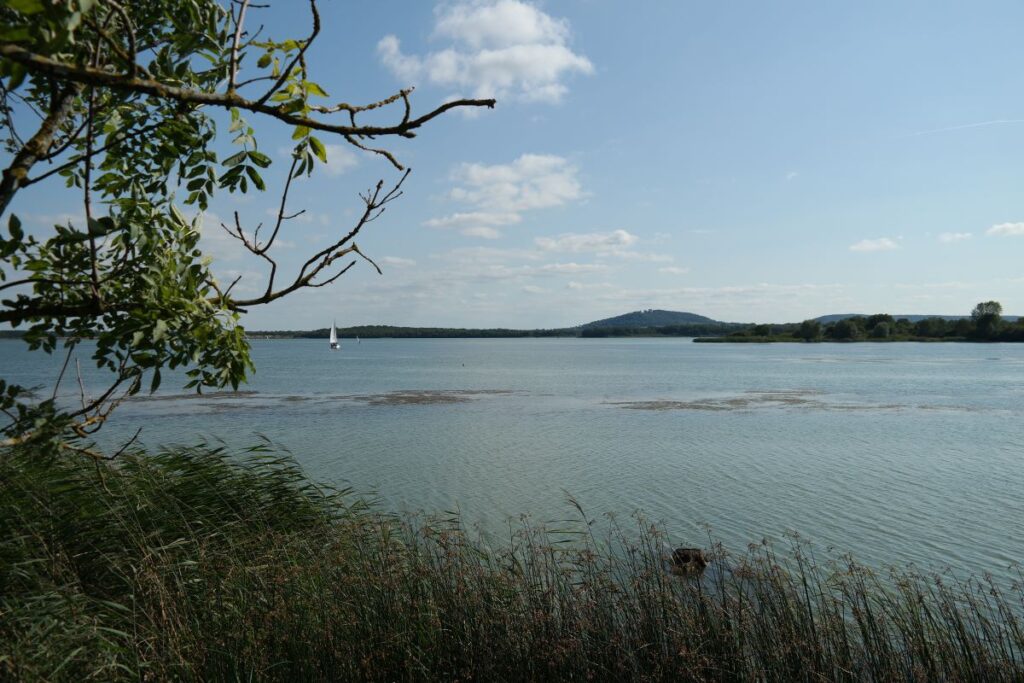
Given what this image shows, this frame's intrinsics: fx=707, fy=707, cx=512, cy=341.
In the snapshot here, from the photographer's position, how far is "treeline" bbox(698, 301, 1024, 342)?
145625mm

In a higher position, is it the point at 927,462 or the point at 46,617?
the point at 46,617

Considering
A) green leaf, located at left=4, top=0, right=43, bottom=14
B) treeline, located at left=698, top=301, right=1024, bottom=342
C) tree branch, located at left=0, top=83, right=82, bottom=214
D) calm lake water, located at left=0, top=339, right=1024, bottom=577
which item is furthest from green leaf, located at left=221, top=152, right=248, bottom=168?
treeline, located at left=698, top=301, right=1024, bottom=342

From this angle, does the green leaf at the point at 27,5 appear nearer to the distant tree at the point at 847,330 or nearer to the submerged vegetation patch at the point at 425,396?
the submerged vegetation patch at the point at 425,396

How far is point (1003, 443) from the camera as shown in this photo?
79.8 feet

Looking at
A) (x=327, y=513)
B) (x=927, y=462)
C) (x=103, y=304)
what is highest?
(x=103, y=304)

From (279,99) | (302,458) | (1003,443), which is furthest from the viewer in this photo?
(1003,443)

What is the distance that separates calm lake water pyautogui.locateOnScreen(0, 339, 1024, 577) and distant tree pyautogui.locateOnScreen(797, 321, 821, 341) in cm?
12784

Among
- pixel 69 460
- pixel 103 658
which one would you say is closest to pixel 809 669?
pixel 103 658

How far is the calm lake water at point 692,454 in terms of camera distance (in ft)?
46.3

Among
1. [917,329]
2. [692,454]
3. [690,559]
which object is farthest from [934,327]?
[690,559]

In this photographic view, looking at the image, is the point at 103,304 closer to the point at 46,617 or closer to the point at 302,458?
the point at 46,617

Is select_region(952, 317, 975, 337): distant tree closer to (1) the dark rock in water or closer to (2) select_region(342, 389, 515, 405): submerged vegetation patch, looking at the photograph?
(2) select_region(342, 389, 515, 405): submerged vegetation patch

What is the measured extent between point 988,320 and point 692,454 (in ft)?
505

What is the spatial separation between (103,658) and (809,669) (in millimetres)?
5468
